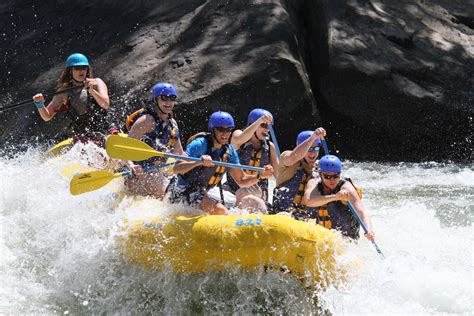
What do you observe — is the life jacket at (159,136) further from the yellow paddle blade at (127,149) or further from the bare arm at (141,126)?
the yellow paddle blade at (127,149)

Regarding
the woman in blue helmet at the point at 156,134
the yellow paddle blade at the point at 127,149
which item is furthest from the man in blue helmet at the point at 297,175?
the yellow paddle blade at the point at 127,149

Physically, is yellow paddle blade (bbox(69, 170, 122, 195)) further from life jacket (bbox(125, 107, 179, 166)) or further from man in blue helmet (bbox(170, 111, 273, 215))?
life jacket (bbox(125, 107, 179, 166))

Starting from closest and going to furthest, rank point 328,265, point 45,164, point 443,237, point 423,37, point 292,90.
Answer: point 328,265 → point 443,237 → point 45,164 → point 292,90 → point 423,37

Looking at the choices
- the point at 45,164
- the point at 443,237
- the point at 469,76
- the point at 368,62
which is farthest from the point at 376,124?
the point at 45,164

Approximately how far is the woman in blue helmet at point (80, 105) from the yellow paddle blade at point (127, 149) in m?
1.46

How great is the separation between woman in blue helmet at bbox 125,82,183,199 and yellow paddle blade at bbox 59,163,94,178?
2.04 feet

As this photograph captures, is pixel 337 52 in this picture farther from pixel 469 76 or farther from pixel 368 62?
pixel 469 76

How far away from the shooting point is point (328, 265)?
487cm

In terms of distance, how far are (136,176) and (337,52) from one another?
4855mm

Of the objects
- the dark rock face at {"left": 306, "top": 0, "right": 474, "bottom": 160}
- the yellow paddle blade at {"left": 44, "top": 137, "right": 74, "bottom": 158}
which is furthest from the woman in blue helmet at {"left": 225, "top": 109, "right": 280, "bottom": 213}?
the dark rock face at {"left": 306, "top": 0, "right": 474, "bottom": 160}

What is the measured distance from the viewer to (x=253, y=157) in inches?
248

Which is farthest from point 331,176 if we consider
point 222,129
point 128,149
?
point 128,149

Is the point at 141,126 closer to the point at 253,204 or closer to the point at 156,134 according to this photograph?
the point at 156,134

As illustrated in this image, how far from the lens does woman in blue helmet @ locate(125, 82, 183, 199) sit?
6133mm
